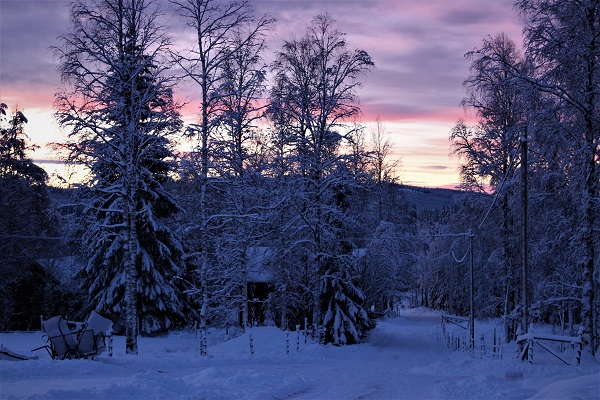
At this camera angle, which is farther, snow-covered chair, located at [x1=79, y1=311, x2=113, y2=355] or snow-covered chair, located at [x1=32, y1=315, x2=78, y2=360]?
snow-covered chair, located at [x1=79, y1=311, x2=113, y2=355]

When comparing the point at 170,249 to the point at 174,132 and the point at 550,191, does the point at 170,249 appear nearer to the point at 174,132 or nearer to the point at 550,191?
the point at 174,132

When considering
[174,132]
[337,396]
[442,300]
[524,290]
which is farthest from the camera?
[442,300]

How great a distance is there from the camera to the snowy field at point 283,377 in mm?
11938

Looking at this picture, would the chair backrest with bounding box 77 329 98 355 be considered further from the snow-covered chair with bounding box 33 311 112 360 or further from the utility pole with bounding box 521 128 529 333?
the utility pole with bounding box 521 128 529 333

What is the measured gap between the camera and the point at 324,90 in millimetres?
28375

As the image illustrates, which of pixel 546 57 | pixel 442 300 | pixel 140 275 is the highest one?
pixel 546 57

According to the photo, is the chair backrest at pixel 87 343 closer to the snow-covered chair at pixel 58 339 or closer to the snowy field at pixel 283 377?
the snow-covered chair at pixel 58 339

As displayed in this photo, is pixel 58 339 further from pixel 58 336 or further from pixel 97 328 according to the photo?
pixel 97 328

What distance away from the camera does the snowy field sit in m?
11.9

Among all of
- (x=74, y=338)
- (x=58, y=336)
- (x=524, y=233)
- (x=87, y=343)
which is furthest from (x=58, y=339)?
(x=524, y=233)

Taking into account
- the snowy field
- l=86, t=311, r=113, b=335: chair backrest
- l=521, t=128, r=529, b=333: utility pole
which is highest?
l=521, t=128, r=529, b=333: utility pole

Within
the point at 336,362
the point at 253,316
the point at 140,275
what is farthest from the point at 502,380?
the point at 253,316

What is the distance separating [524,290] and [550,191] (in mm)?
6475

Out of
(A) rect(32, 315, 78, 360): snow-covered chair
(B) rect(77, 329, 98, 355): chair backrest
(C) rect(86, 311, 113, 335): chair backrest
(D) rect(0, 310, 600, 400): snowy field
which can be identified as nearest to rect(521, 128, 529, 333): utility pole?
(D) rect(0, 310, 600, 400): snowy field
